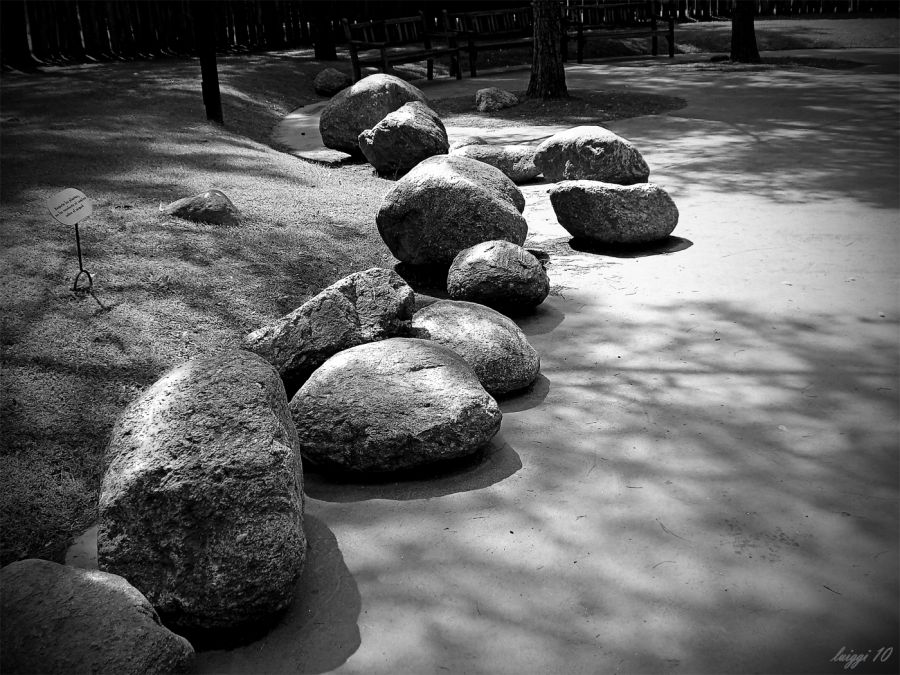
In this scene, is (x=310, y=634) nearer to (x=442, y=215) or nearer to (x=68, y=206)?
(x=68, y=206)

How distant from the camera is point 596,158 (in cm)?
756

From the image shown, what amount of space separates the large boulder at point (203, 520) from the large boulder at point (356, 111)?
7.39 metres

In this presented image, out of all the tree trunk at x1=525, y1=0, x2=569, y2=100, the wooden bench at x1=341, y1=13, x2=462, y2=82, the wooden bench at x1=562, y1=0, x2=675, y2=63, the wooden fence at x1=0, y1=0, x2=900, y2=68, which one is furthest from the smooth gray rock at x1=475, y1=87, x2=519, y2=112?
the wooden bench at x1=562, y1=0, x2=675, y2=63

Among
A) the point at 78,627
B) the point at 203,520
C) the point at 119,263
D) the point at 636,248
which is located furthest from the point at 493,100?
the point at 78,627

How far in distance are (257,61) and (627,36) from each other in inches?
300

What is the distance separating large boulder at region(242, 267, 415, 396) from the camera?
4137mm

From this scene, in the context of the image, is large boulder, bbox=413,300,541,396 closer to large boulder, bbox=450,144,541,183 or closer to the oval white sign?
the oval white sign

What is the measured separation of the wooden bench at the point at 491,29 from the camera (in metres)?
16.6

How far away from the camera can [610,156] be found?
24.5 ft

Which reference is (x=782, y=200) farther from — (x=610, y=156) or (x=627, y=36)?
(x=627, y=36)

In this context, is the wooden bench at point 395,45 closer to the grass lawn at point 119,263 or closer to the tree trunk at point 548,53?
the tree trunk at point 548,53

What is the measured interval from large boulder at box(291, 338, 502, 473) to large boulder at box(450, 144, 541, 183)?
5.11 m

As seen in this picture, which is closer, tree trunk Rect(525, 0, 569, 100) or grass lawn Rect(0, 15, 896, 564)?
grass lawn Rect(0, 15, 896, 564)

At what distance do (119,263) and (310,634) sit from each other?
316 centimetres
